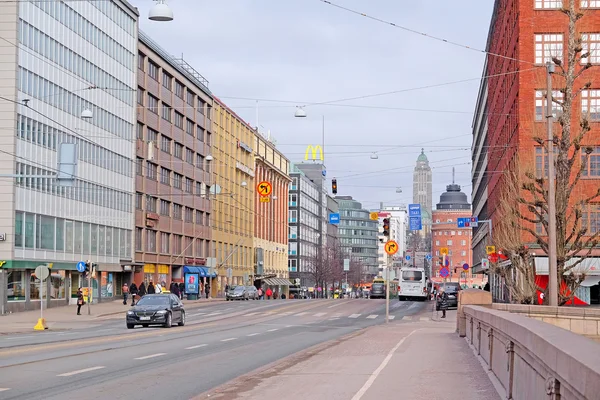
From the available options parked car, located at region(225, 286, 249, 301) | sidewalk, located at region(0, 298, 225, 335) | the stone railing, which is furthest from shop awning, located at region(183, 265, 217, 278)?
the stone railing

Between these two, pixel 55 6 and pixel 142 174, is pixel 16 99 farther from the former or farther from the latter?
pixel 142 174

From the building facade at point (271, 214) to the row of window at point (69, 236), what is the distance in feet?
145

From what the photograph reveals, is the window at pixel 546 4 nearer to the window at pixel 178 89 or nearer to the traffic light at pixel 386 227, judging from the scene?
the traffic light at pixel 386 227

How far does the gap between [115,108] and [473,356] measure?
176ft

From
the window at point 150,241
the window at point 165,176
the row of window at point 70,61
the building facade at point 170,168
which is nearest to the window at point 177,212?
the building facade at point 170,168

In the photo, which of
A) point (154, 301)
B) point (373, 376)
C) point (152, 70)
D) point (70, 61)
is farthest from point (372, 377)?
point (152, 70)

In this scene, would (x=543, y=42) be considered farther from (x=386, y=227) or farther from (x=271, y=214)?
(x=271, y=214)

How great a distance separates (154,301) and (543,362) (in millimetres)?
30484

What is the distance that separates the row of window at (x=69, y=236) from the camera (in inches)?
2173

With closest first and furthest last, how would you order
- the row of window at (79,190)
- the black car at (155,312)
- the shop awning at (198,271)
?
1. the black car at (155,312)
2. the row of window at (79,190)
3. the shop awning at (198,271)

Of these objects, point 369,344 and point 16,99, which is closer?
point 369,344

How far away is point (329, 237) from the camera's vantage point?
18500 centimetres

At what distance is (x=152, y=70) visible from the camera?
264 feet

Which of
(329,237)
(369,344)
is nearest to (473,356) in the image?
(369,344)
